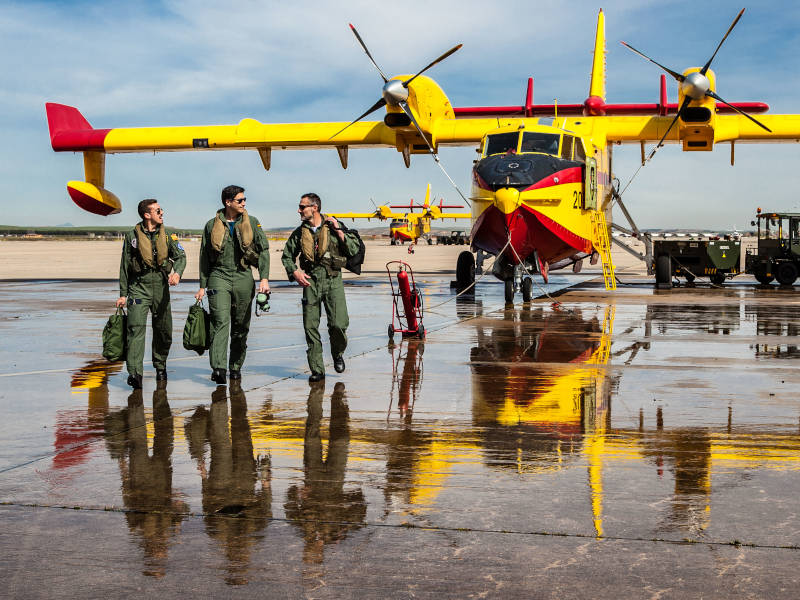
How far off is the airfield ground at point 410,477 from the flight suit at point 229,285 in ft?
1.30

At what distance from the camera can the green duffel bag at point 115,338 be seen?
27.1 feet

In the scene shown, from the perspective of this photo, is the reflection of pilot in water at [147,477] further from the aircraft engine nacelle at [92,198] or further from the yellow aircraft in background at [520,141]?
the aircraft engine nacelle at [92,198]

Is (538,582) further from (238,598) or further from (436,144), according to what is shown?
(436,144)

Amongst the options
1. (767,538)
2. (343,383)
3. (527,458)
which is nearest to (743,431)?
(527,458)

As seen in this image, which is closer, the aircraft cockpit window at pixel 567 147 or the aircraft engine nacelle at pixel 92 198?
the aircraft cockpit window at pixel 567 147

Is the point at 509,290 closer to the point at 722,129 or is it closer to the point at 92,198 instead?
the point at 722,129

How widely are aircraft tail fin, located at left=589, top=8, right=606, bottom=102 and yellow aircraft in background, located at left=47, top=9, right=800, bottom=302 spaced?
4cm

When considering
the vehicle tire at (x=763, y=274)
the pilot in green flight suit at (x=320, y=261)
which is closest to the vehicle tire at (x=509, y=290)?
the pilot in green flight suit at (x=320, y=261)

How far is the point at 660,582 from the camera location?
3453mm

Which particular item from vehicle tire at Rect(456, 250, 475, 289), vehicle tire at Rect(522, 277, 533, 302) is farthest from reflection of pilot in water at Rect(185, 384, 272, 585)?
vehicle tire at Rect(456, 250, 475, 289)

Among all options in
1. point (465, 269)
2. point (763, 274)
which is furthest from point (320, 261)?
point (763, 274)

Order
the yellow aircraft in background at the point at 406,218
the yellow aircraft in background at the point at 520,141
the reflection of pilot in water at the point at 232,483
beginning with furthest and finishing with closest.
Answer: the yellow aircraft in background at the point at 406,218
the yellow aircraft in background at the point at 520,141
the reflection of pilot in water at the point at 232,483

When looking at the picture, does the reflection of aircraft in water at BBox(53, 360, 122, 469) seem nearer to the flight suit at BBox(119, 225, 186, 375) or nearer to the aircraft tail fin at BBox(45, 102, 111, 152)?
the flight suit at BBox(119, 225, 186, 375)

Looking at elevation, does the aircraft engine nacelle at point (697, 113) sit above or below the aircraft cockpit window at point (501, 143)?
above
